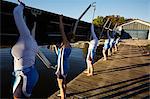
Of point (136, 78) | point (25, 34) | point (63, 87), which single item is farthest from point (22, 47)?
point (136, 78)

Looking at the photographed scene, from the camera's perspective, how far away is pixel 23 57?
121 inches

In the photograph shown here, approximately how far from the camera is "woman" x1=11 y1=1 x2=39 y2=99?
294 cm

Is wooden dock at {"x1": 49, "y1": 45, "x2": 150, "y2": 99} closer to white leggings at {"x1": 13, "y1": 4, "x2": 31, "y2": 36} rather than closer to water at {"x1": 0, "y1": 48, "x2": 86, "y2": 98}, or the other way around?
water at {"x1": 0, "y1": 48, "x2": 86, "y2": 98}

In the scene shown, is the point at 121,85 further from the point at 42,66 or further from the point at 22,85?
the point at 42,66

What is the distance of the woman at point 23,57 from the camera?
294cm

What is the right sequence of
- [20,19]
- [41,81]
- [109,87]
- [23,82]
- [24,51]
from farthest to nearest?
[41,81], [109,87], [23,82], [24,51], [20,19]

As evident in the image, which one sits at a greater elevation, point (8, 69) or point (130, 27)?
point (130, 27)

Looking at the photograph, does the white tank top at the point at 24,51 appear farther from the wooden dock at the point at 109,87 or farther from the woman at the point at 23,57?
the wooden dock at the point at 109,87

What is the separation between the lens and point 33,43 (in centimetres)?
313

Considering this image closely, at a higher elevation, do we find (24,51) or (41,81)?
(24,51)

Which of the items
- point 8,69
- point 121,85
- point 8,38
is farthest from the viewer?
point 8,69

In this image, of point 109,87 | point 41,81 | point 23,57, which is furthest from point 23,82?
point 41,81

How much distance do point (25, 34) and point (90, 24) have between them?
586 cm

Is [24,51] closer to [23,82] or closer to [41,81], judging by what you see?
[23,82]
